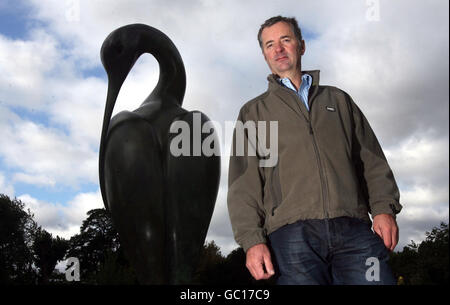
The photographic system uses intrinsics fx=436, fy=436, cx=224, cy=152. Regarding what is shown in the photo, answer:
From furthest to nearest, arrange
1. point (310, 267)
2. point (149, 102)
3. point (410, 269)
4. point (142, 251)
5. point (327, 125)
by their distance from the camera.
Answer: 1. point (410, 269)
2. point (149, 102)
3. point (142, 251)
4. point (327, 125)
5. point (310, 267)

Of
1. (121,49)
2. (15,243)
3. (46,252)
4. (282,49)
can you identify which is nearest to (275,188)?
(282,49)

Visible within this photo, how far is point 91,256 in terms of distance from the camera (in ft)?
109

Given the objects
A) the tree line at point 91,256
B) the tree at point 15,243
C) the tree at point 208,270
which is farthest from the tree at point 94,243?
the tree at point 208,270

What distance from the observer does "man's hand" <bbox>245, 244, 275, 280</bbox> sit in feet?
7.02

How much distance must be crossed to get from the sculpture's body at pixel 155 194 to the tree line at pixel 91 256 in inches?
812

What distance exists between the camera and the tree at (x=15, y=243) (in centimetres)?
2641

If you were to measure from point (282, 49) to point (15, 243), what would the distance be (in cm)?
2948

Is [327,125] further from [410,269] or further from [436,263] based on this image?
[410,269]

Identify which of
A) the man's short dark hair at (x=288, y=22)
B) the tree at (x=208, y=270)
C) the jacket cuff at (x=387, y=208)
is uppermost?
the tree at (x=208, y=270)

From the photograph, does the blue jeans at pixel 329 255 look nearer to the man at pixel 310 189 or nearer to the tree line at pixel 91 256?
the man at pixel 310 189

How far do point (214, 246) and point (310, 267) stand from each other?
3833 cm

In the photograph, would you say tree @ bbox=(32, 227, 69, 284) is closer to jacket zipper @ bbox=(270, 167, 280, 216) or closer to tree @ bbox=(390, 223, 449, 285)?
tree @ bbox=(390, 223, 449, 285)
